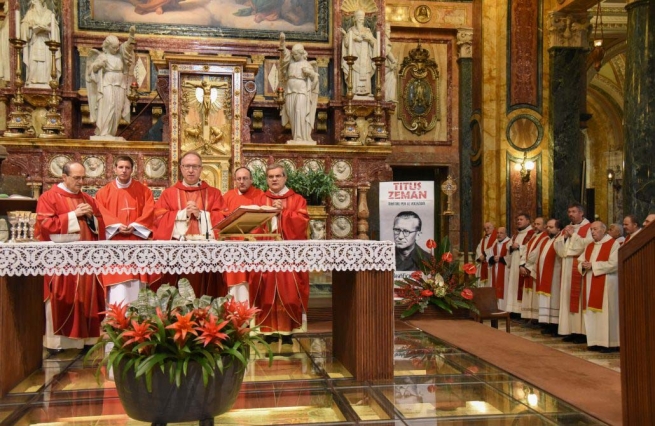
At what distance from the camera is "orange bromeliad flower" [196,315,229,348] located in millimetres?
3949

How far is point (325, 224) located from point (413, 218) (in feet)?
6.42

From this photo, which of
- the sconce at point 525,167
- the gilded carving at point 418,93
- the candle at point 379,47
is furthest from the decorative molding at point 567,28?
the candle at point 379,47

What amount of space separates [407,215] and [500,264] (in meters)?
3.55

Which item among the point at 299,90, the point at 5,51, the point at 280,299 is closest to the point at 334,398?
the point at 280,299

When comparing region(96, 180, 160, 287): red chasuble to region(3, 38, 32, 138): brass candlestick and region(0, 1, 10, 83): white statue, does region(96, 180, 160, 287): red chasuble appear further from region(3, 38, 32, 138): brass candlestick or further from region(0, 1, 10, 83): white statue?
region(0, 1, 10, 83): white statue

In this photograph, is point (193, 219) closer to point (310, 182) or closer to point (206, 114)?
point (310, 182)

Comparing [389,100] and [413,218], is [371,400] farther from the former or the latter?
[389,100]

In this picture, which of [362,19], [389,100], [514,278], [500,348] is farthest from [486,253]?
[500,348]

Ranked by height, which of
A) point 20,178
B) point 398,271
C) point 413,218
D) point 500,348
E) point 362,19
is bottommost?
point 500,348

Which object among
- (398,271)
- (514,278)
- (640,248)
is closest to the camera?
(640,248)

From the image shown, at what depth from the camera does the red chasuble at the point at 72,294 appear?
6618 millimetres

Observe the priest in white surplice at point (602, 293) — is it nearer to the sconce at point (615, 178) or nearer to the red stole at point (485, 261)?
the red stole at point (485, 261)

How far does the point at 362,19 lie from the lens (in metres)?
12.6

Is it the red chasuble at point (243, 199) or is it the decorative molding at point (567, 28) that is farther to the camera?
the decorative molding at point (567, 28)
